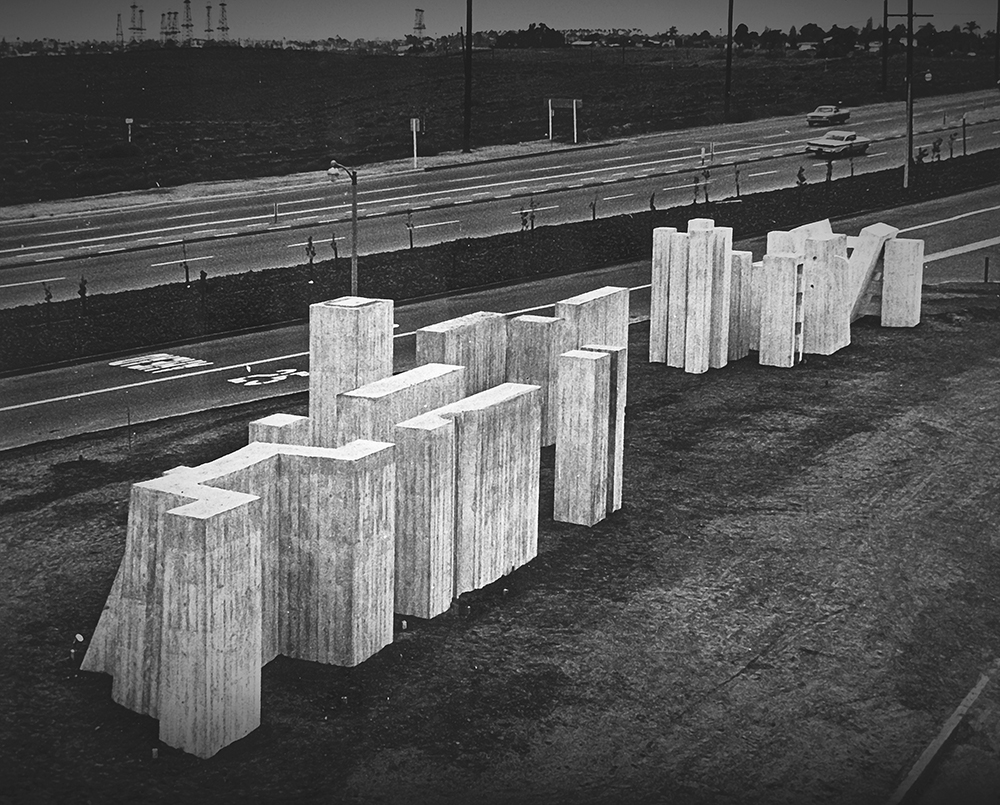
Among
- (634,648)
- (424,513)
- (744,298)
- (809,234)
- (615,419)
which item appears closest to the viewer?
(634,648)

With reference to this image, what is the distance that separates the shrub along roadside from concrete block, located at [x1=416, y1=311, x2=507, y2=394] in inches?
439

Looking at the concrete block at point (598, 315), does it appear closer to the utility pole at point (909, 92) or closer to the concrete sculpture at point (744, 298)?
the concrete sculpture at point (744, 298)

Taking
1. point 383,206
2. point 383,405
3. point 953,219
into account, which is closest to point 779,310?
point 383,405

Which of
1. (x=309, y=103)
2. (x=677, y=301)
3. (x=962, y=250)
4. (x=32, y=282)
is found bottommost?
(x=32, y=282)

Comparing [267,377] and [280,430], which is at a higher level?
[280,430]

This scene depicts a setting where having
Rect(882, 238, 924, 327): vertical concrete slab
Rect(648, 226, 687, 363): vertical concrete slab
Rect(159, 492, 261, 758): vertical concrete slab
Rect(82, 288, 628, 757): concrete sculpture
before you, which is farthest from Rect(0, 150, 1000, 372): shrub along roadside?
Rect(159, 492, 261, 758): vertical concrete slab

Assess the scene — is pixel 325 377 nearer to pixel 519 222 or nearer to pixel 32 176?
pixel 519 222

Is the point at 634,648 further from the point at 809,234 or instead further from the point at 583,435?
the point at 809,234

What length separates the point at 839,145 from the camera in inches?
2163

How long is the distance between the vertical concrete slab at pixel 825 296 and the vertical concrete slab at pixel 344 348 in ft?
33.6

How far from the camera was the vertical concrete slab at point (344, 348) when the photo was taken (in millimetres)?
17031

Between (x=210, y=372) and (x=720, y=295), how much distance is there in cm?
944

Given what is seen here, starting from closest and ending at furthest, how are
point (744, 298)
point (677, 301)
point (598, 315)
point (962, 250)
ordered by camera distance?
1. point (598, 315)
2. point (677, 301)
3. point (744, 298)
4. point (962, 250)

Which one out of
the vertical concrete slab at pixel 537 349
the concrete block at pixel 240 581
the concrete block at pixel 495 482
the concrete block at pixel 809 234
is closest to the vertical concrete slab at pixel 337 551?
the concrete block at pixel 240 581
